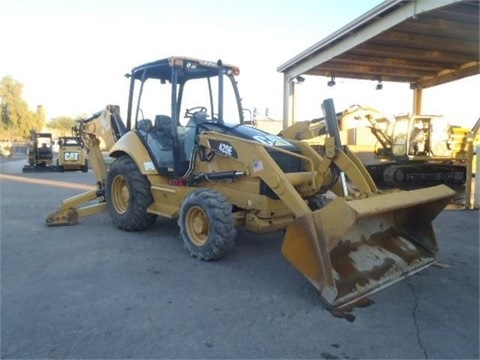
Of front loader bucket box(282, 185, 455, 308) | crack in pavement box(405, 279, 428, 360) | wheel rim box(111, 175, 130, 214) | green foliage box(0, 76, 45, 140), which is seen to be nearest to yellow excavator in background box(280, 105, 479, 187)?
wheel rim box(111, 175, 130, 214)

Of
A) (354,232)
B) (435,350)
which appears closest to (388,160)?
(354,232)

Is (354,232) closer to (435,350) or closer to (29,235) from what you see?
(435,350)

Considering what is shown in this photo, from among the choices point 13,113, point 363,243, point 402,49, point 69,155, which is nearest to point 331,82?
point 402,49

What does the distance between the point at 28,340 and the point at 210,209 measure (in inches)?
94.1

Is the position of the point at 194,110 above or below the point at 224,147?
above

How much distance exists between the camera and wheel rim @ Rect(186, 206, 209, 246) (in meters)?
5.47

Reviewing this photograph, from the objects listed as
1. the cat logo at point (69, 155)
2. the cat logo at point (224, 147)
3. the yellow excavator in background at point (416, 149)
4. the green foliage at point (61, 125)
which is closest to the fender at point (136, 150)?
the cat logo at point (224, 147)

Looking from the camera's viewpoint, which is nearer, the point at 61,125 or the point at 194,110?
the point at 194,110

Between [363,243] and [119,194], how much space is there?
4.41m

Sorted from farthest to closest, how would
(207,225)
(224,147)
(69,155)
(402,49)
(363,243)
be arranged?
(69,155), (402,49), (224,147), (207,225), (363,243)

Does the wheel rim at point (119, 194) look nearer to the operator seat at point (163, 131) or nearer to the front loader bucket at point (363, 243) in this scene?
the operator seat at point (163, 131)

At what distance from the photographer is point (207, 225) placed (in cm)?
545

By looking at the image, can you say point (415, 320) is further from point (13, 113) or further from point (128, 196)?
point (13, 113)

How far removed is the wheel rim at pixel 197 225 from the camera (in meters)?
5.47
